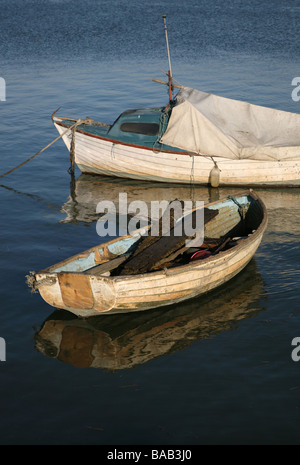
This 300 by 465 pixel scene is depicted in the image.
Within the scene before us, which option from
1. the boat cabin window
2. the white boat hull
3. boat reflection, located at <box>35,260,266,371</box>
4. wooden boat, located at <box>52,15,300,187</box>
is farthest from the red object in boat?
the boat cabin window

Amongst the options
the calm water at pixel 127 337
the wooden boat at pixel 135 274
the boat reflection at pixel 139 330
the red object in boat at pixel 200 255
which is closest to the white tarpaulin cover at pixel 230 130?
the calm water at pixel 127 337

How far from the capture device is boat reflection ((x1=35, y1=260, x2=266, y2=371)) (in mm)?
11297

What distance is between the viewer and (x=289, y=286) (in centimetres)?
1335

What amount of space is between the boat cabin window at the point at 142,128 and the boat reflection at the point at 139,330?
799cm

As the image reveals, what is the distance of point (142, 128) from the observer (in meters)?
19.6

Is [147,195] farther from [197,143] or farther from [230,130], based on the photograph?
[230,130]

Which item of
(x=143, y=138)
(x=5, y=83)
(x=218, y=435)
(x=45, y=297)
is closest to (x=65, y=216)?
(x=143, y=138)

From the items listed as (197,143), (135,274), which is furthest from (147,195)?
(135,274)

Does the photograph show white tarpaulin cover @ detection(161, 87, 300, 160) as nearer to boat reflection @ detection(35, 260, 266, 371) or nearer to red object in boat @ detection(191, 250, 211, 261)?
red object in boat @ detection(191, 250, 211, 261)

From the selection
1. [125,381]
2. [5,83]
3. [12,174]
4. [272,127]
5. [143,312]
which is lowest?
[125,381]

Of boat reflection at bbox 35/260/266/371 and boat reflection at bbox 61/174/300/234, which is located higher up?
boat reflection at bbox 61/174/300/234

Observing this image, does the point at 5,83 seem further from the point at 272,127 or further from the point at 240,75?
the point at 272,127

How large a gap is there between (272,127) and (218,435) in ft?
43.9

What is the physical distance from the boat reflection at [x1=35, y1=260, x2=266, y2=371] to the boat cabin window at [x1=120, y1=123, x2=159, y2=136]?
7994 mm
